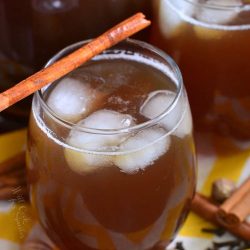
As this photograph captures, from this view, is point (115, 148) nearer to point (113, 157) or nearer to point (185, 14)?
point (113, 157)

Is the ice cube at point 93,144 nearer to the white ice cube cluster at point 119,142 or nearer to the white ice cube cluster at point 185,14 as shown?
the white ice cube cluster at point 119,142

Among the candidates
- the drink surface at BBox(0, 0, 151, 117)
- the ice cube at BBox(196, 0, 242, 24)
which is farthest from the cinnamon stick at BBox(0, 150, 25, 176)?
the ice cube at BBox(196, 0, 242, 24)

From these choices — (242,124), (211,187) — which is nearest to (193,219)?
(211,187)

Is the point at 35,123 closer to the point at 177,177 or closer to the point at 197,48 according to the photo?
the point at 177,177

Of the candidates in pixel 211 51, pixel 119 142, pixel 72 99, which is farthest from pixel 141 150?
pixel 211 51

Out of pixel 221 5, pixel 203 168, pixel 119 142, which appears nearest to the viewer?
pixel 119 142

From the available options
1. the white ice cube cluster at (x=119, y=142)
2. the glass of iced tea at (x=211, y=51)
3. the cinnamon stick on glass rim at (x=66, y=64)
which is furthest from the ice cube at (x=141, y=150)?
the glass of iced tea at (x=211, y=51)
